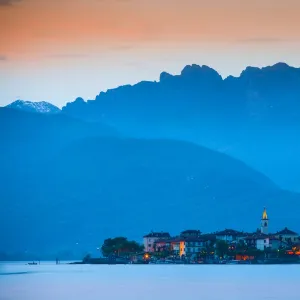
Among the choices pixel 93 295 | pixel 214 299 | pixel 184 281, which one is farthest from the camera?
pixel 184 281

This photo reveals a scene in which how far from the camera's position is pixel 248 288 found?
10106 centimetres

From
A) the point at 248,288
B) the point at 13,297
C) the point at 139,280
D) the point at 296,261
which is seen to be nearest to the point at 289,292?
the point at 248,288

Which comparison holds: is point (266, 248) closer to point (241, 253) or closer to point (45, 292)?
point (241, 253)

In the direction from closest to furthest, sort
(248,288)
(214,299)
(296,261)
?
(214,299), (248,288), (296,261)

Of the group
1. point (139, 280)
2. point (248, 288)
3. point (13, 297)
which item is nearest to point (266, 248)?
point (139, 280)

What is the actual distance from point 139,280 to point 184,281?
551cm

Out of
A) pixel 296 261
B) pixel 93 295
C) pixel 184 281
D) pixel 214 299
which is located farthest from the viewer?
pixel 296 261

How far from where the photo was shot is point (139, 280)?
399 feet

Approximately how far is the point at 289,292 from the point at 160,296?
10.2 meters

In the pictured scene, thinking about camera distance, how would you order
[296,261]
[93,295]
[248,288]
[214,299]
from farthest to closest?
1. [296,261]
2. [248,288]
3. [93,295]
4. [214,299]

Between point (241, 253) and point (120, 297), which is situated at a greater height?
point (241, 253)

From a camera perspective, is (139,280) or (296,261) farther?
(296,261)

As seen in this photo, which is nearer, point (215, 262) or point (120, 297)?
point (120, 297)

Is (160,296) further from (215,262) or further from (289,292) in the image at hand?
(215,262)
